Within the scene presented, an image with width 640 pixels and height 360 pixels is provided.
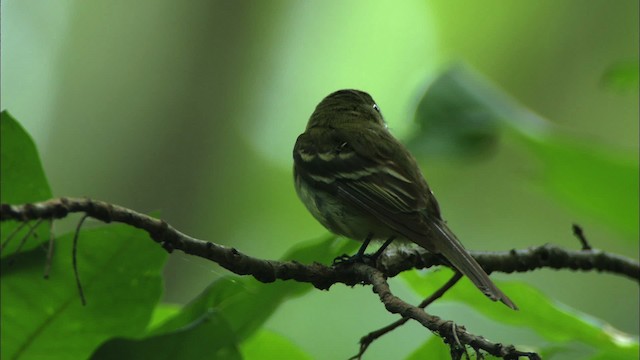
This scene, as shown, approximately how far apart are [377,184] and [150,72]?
247 inches

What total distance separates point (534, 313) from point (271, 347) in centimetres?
98

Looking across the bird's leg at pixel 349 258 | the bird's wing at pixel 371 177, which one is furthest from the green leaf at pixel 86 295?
the bird's wing at pixel 371 177

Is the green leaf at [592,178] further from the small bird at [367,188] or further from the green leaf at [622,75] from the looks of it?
the small bird at [367,188]

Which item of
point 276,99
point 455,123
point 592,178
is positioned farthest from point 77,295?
point 276,99

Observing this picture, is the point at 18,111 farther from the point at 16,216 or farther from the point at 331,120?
the point at 16,216

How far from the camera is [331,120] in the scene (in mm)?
4199

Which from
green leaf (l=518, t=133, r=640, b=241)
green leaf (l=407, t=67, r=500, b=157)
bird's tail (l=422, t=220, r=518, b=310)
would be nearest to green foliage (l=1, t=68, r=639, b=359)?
bird's tail (l=422, t=220, r=518, b=310)

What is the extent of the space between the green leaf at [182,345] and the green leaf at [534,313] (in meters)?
1.08

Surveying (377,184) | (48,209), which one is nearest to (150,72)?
(377,184)

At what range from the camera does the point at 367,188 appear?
346 cm

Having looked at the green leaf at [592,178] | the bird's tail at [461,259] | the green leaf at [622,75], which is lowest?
the bird's tail at [461,259]

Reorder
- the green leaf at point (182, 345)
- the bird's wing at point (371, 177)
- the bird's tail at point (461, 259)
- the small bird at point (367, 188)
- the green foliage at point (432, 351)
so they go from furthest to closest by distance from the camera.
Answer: the bird's wing at point (371, 177) → the small bird at point (367, 188) → the bird's tail at point (461, 259) → the green foliage at point (432, 351) → the green leaf at point (182, 345)

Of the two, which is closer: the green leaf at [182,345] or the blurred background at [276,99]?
the green leaf at [182,345]

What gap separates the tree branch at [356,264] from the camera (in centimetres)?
174
